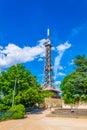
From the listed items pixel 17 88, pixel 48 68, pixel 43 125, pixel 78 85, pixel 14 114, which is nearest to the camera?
pixel 43 125

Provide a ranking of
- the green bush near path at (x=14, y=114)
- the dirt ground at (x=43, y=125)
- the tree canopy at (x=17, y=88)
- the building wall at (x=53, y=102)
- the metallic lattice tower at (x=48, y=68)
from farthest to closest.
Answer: the metallic lattice tower at (x=48, y=68) < the building wall at (x=53, y=102) < the tree canopy at (x=17, y=88) < the green bush near path at (x=14, y=114) < the dirt ground at (x=43, y=125)

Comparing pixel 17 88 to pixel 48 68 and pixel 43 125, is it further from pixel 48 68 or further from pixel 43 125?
pixel 48 68

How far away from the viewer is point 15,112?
37156 mm

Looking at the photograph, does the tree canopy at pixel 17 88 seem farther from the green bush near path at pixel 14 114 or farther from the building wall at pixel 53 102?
the building wall at pixel 53 102

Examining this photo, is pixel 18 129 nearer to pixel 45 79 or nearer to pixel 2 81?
pixel 2 81

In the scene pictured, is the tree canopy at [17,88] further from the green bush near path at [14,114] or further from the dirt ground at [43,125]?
the dirt ground at [43,125]

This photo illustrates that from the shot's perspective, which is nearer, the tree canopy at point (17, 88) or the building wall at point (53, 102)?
the tree canopy at point (17, 88)

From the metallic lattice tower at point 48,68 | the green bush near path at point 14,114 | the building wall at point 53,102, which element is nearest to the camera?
the green bush near path at point 14,114

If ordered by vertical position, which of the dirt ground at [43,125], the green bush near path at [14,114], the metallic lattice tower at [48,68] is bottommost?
the dirt ground at [43,125]

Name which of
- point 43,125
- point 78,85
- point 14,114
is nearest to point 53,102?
point 78,85

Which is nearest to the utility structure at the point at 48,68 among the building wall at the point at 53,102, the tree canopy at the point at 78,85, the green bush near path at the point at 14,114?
the building wall at the point at 53,102

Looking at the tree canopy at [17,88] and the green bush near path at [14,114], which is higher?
the tree canopy at [17,88]

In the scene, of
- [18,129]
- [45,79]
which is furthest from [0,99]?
[45,79]

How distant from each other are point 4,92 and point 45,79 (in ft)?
175
